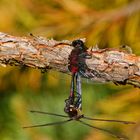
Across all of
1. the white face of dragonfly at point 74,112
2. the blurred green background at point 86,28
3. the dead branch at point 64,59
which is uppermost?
the blurred green background at point 86,28

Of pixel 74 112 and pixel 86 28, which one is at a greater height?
pixel 86 28

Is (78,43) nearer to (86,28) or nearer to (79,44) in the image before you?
(79,44)

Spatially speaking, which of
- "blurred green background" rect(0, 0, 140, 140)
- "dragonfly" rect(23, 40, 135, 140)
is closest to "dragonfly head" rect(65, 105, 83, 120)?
"dragonfly" rect(23, 40, 135, 140)

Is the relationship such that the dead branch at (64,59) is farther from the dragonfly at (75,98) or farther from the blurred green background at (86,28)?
the blurred green background at (86,28)

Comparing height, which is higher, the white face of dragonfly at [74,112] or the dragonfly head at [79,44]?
the dragonfly head at [79,44]

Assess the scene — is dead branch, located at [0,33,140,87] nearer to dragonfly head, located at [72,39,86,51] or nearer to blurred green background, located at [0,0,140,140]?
dragonfly head, located at [72,39,86,51]

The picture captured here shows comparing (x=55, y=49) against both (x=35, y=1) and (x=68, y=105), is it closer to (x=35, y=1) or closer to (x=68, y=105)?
(x=68, y=105)

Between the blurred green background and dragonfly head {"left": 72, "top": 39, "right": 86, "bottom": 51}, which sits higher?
the blurred green background

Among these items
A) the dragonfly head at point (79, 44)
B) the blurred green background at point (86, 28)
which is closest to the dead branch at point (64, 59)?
the dragonfly head at point (79, 44)

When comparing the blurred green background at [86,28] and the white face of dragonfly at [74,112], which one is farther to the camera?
the blurred green background at [86,28]

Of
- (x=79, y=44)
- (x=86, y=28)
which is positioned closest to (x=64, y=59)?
(x=79, y=44)
